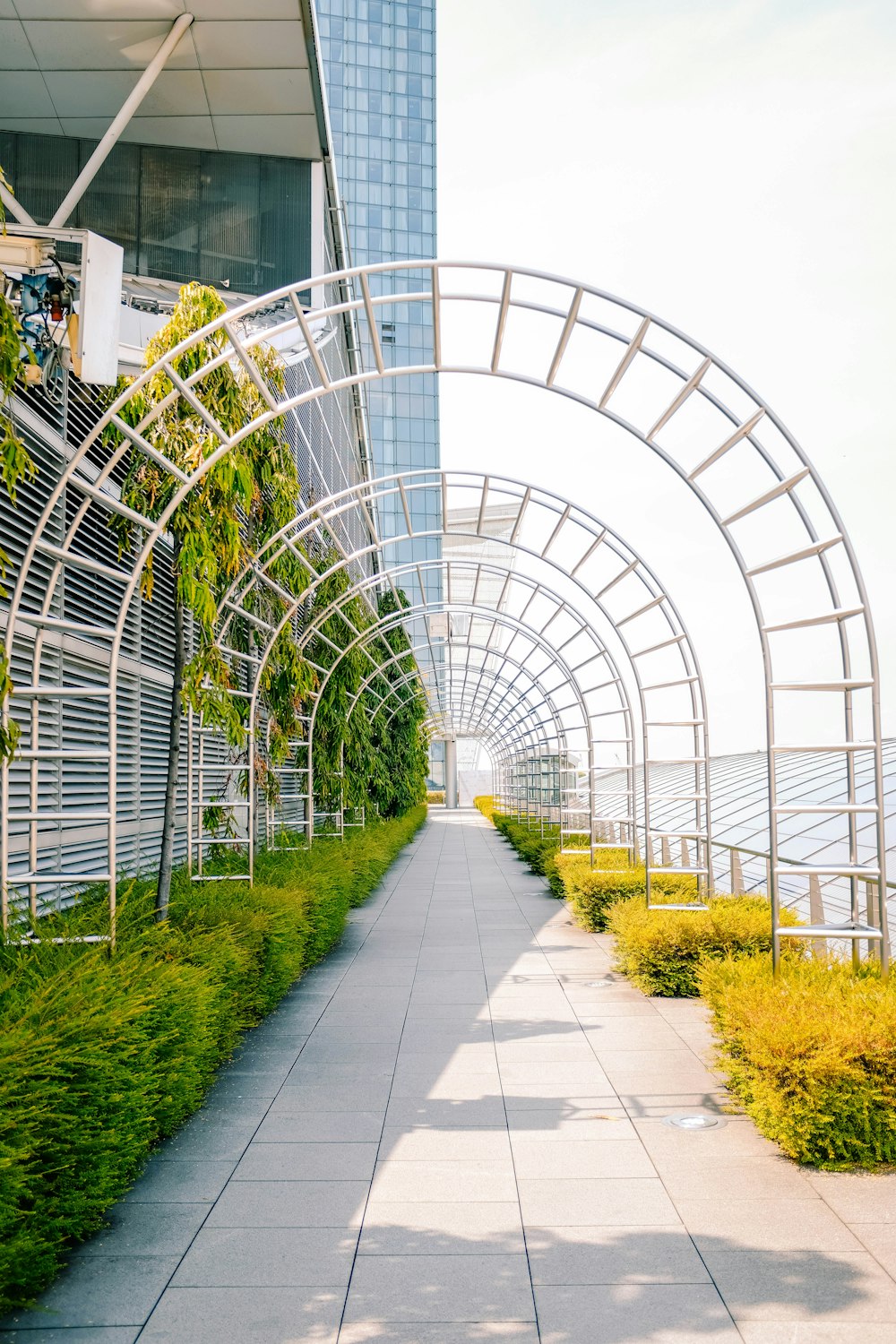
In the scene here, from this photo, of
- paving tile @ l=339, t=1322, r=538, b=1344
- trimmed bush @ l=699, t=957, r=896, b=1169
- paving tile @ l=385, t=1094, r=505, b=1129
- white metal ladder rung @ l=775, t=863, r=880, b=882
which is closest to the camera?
paving tile @ l=339, t=1322, r=538, b=1344

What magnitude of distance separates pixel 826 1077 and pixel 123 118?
9320 mm

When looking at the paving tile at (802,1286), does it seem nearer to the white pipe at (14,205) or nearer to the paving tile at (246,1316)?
the paving tile at (246,1316)

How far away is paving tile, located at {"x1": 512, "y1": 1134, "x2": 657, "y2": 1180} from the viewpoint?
4.59 metres

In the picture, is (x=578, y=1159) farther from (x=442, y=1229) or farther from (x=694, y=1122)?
(x=442, y=1229)

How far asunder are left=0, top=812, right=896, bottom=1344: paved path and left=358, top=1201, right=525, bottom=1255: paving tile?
1 cm

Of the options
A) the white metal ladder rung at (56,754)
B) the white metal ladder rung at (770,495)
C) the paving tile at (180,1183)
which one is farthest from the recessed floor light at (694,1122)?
the white metal ladder rung at (770,495)

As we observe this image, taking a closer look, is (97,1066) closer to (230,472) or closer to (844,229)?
(230,472)

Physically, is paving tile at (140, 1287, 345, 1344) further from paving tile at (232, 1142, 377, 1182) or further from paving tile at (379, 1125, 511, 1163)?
paving tile at (379, 1125, 511, 1163)

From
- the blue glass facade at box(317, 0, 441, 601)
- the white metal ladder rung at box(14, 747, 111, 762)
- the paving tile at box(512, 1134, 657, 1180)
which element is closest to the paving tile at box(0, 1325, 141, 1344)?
the paving tile at box(512, 1134, 657, 1180)

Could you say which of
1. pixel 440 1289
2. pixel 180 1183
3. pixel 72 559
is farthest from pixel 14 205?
pixel 440 1289

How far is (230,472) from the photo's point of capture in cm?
657

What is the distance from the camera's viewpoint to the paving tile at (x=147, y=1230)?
382cm

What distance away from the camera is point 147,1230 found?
3.99 m

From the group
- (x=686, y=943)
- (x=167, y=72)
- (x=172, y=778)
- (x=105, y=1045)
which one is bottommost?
(x=686, y=943)
